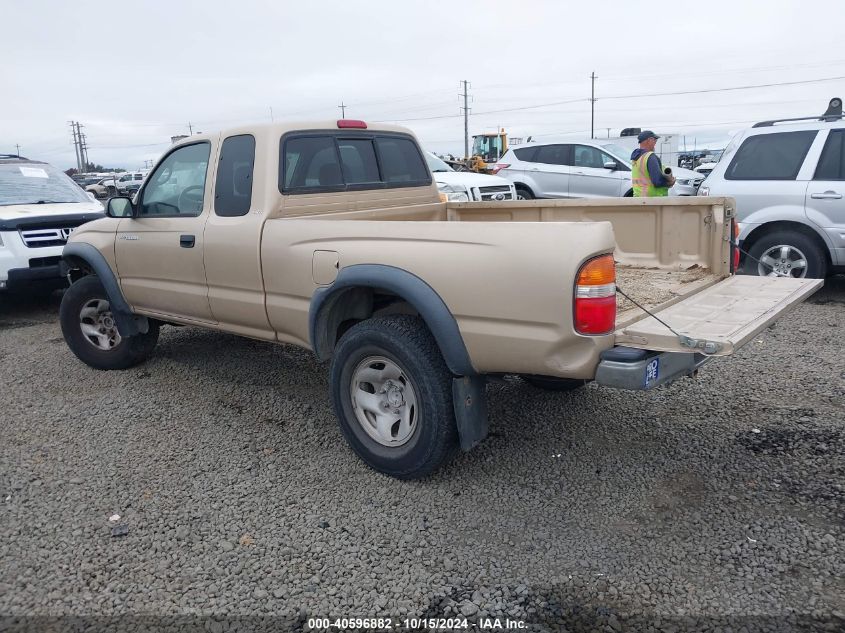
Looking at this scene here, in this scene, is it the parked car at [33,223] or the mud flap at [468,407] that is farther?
the parked car at [33,223]

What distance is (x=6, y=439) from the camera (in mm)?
4473

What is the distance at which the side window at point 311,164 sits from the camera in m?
4.33

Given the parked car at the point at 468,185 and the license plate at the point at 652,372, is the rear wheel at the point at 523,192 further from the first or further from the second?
the license plate at the point at 652,372

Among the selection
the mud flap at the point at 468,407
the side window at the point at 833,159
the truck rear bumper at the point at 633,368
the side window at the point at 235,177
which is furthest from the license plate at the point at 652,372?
the side window at the point at 833,159

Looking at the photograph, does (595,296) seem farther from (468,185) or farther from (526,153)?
(526,153)

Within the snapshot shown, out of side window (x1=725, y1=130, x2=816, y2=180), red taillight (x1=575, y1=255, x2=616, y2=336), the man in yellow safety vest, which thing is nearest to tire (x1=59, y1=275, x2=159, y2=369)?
red taillight (x1=575, y1=255, x2=616, y2=336)

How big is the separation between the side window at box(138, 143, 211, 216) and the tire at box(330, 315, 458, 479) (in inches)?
69.4

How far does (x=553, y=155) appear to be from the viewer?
1373cm

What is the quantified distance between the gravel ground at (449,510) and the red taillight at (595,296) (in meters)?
1.00

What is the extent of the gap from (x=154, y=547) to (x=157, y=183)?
2909mm

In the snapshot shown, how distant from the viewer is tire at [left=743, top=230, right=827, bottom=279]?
716cm

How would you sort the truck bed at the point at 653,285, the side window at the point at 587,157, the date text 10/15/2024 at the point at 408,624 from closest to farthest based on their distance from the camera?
the date text 10/15/2024 at the point at 408,624 → the truck bed at the point at 653,285 → the side window at the point at 587,157

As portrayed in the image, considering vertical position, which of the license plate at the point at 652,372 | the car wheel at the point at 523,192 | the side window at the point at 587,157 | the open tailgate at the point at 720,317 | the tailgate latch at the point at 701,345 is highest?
the side window at the point at 587,157

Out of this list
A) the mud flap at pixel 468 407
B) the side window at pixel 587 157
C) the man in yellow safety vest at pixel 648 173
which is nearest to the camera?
the mud flap at pixel 468 407
